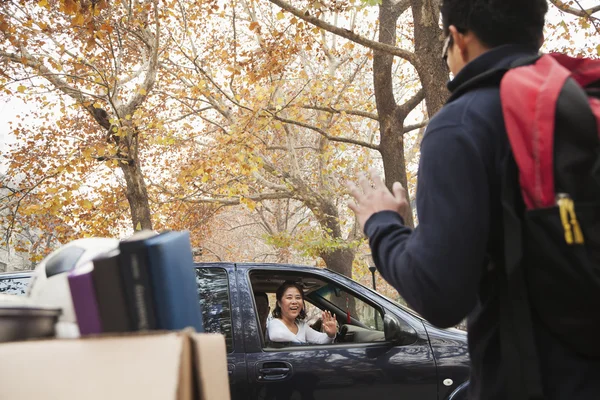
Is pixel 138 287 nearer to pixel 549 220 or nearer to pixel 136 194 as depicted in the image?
pixel 549 220

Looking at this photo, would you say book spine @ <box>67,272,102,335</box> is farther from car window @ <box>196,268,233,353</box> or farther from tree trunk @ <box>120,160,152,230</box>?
tree trunk @ <box>120,160,152,230</box>

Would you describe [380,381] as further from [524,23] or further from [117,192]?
[117,192]

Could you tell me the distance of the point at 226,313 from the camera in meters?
4.10

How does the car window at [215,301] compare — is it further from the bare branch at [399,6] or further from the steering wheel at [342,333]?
the bare branch at [399,6]

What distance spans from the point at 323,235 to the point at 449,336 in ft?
35.1

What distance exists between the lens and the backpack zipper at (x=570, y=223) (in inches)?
41.2

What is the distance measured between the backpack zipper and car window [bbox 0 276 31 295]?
12.0ft

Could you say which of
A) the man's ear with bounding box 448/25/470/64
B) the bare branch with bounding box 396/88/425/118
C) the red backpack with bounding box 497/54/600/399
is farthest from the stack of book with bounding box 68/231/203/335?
the bare branch with bounding box 396/88/425/118

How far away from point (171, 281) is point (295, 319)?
4.19m

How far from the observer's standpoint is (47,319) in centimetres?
124

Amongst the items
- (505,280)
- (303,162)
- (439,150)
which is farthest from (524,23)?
(303,162)

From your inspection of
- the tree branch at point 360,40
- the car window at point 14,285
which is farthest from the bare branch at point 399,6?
the car window at point 14,285

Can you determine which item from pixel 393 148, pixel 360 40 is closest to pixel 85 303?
pixel 360 40

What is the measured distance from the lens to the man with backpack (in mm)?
1071
